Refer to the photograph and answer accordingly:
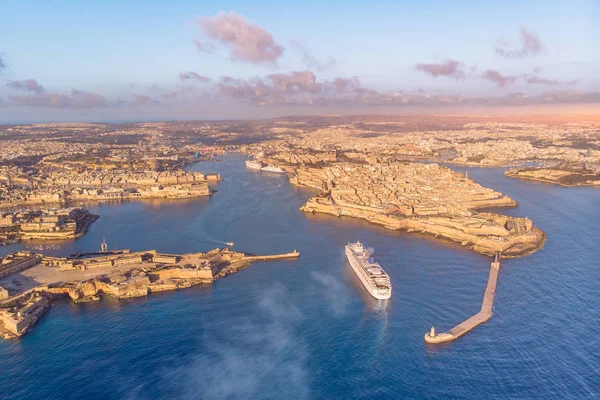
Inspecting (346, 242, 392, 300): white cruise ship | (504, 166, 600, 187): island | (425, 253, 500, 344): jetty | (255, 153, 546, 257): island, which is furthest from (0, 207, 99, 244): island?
(504, 166, 600, 187): island

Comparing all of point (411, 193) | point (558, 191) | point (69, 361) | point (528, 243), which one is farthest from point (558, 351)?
point (558, 191)

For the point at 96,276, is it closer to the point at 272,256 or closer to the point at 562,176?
the point at 272,256

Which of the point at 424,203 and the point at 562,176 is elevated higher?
the point at 424,203

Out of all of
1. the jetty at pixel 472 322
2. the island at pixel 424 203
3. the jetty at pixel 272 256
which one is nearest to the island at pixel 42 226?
the jetty at pixel 272 256

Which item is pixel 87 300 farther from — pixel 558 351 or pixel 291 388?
pixel 558 351

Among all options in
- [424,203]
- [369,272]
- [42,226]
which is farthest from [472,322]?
[42,226]

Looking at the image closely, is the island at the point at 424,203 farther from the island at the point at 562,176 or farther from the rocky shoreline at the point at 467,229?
the island at the point at 562,176
